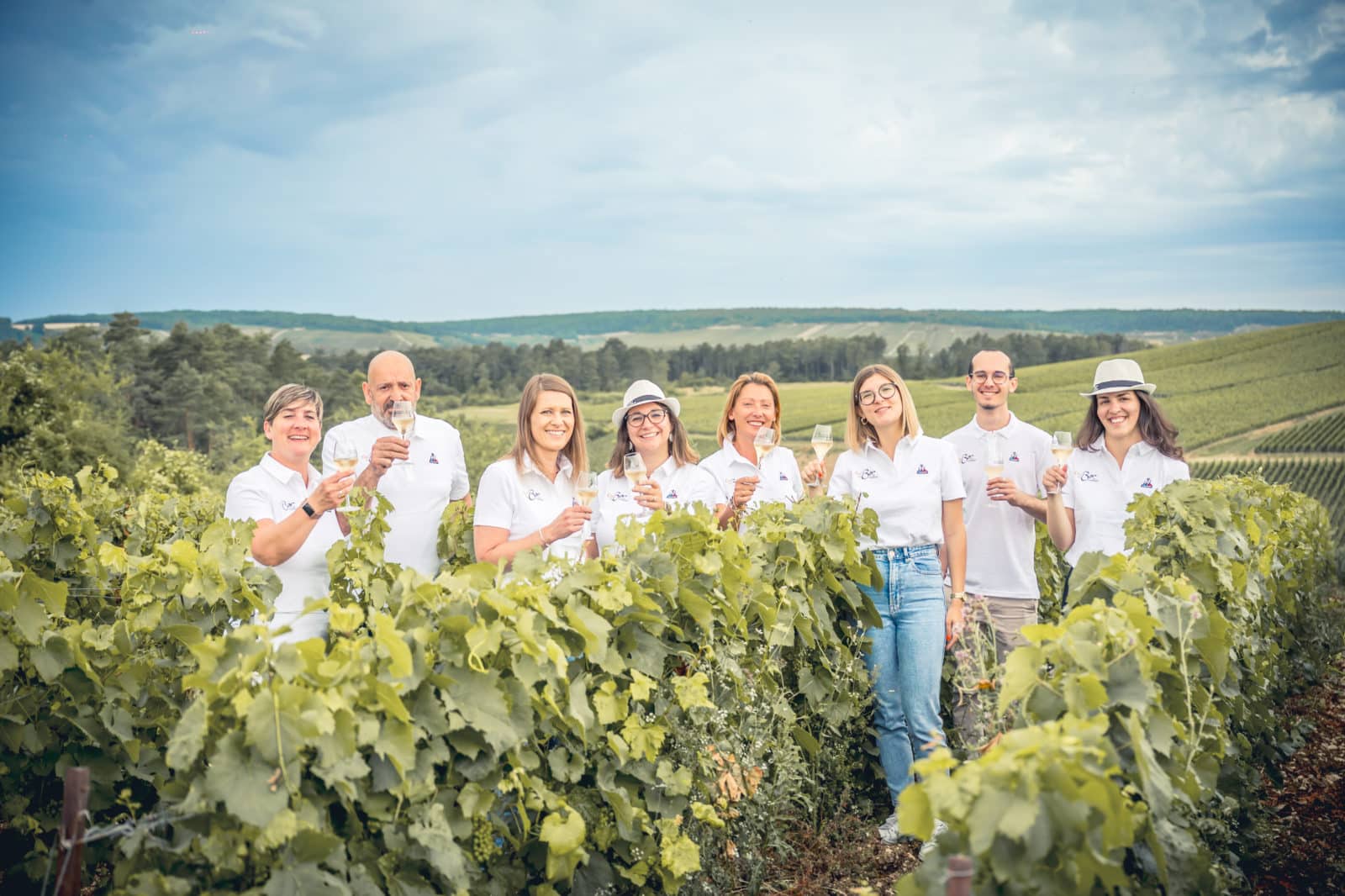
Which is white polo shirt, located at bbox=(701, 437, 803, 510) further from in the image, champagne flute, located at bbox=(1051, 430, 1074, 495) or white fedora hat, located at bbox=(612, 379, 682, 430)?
champagne flute, located at bbox=(1051, 430, 1074, 495)

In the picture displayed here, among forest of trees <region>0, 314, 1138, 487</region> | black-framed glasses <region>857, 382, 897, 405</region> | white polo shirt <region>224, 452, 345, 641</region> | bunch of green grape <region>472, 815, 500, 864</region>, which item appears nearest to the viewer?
bunch of green grape <region>472, 815, 500, 864</region>

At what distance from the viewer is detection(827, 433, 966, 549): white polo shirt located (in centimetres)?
529

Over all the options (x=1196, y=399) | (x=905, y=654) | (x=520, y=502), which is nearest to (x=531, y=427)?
(x=520, y=502)

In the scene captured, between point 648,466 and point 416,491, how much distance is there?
4.36 feet

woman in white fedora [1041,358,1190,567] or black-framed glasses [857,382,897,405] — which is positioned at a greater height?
black-framed glasses [857,382,897,405]

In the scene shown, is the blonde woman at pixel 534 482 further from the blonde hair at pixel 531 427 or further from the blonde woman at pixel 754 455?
the blonde woman at pixel 754 455

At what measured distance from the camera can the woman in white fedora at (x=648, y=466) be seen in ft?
18.3

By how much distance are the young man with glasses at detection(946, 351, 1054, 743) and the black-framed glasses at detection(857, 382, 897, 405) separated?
0.53 metres

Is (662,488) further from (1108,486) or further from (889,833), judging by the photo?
(1108,486)

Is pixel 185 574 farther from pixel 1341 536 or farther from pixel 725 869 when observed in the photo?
pixel 1341 536

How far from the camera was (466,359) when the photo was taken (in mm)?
89875

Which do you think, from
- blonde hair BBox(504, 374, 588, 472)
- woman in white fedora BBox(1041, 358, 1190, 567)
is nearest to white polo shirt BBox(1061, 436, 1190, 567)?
woman in white fedora BBox(1041, 358, 1190, 567)

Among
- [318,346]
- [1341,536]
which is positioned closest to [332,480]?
[1341,536]

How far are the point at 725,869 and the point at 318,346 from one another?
11065cm
